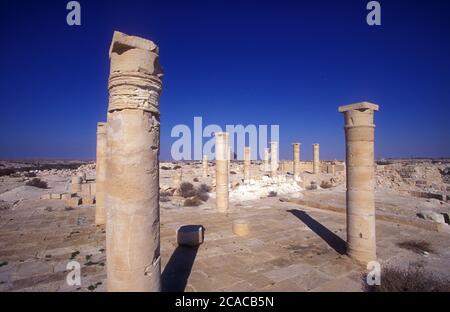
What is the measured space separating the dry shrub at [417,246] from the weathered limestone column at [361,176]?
79.3 inches

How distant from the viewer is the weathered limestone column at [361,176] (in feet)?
22.5

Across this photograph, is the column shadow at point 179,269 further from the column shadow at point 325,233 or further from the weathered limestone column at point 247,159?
the weathered limestone column at point 247,159

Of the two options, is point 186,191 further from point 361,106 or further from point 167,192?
point 361,106

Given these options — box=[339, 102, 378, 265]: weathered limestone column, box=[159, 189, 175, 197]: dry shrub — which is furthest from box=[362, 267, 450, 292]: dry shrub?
box=[159, 189, 175, 197]: dry shrub

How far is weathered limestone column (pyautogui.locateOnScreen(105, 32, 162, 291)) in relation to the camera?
3830 millimetres

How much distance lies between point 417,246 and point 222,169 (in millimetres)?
8487

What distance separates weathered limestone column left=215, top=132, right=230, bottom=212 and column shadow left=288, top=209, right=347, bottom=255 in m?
3.57

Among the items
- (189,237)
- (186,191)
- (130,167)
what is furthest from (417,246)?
(186,191)

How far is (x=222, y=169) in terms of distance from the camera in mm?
13836

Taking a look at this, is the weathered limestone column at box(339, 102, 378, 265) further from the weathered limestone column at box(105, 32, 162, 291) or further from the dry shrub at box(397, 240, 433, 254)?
the weathered limestone column at box(105, 32, 162, 291)

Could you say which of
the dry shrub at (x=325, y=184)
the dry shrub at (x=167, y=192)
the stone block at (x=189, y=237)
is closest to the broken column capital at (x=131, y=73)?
the stone block at (x=189, y=237)
